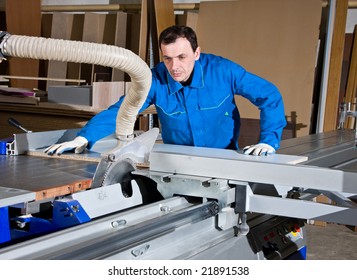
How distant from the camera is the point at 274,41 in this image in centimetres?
469

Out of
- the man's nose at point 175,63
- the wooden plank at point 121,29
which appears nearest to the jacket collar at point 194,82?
the man's nose at point 175,63

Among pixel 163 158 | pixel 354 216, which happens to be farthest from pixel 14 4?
pixel 354 216

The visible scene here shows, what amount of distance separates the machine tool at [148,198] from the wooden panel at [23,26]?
3406mm

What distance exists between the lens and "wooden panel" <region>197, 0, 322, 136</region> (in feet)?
15.0

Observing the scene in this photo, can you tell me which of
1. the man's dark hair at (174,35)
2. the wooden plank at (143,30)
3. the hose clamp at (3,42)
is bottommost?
the hose clamp at (3,42)

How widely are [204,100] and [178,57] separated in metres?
0.32

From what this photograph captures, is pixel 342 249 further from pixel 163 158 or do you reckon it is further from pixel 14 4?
pixel 14 4

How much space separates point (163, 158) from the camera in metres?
1.73

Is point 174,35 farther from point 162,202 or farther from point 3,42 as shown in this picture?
point 3,42

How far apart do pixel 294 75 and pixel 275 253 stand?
2.79 meters

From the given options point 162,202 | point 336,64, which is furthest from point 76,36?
point 162,202

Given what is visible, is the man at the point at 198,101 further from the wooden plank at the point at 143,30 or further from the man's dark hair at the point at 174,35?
the wooden plank at the point at 143,30

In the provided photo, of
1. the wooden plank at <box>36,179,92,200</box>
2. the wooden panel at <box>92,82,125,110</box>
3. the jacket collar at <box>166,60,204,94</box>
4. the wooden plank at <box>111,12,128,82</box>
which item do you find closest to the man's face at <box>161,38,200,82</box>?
the jacket collar at <box>166,60,204,94</box>

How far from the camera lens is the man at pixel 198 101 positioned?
2.29 metres
